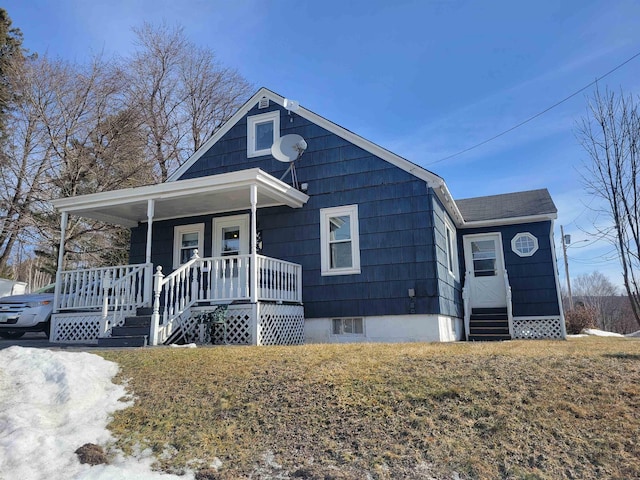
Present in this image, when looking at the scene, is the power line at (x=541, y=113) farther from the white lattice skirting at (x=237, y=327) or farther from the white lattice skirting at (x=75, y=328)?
the white lattice skirting at (x=75, y=328)

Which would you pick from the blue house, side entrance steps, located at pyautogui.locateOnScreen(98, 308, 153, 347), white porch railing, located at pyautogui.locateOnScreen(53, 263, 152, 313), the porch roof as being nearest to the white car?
the blue house

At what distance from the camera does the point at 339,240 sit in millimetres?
11273

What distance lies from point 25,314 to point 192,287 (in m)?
4.88

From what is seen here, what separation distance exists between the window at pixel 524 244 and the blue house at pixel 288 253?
73 cm

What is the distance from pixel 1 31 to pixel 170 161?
29.4ft

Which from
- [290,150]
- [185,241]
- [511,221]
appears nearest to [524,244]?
[511,221]

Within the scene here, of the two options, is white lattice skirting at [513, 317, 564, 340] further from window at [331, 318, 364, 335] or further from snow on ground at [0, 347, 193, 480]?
snow on ground at [0, 347, 193, 480]

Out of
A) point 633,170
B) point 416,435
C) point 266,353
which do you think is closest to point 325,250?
point 266,353

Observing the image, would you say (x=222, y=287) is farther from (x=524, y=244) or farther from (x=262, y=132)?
(x=524, y=244)

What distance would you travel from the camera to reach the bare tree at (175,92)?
23.1 m

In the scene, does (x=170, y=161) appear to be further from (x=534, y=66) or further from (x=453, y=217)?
(x=534, y=66)

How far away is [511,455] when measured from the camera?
3773 mm

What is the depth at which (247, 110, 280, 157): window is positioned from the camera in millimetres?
12641

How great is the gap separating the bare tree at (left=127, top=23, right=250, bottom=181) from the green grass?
761 inches
